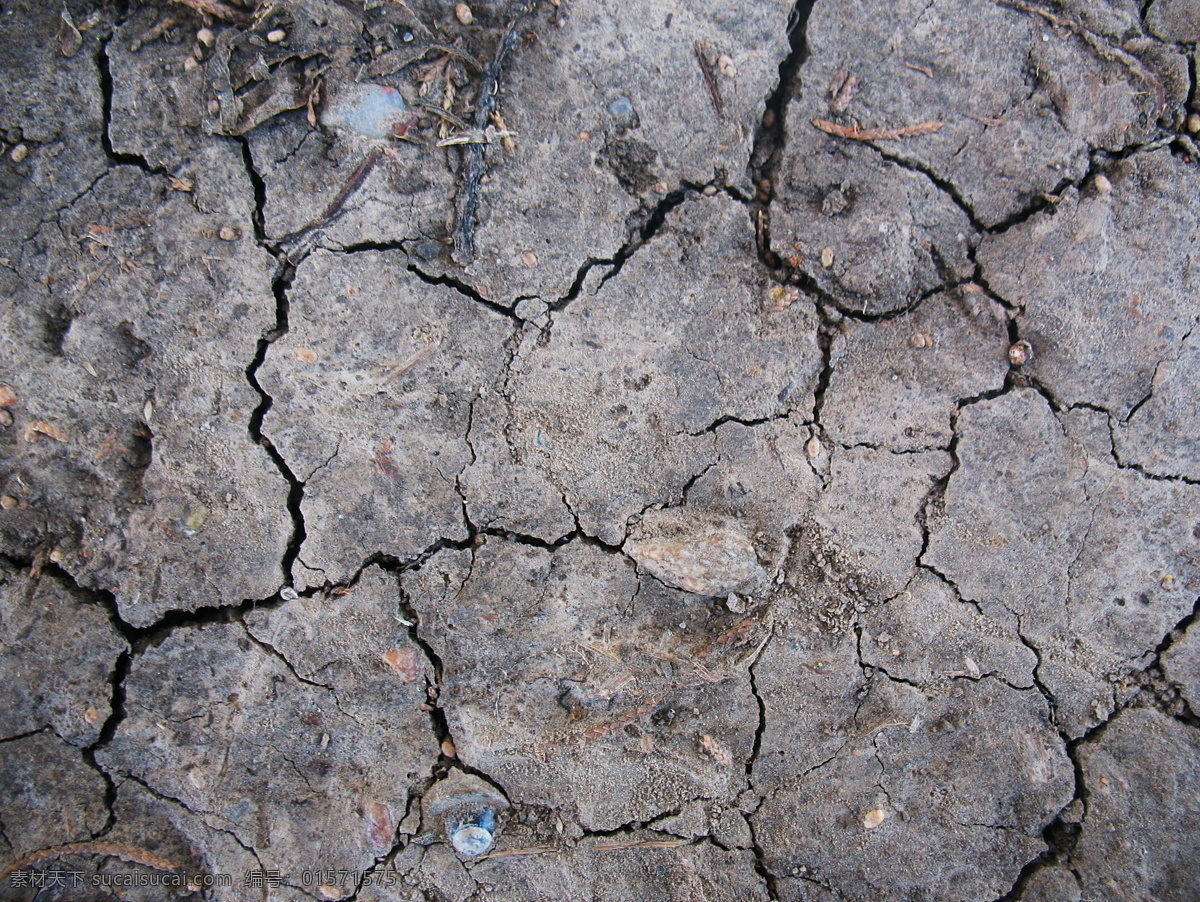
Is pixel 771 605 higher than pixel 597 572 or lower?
higher

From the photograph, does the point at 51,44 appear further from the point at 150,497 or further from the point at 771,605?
the point at 771,605

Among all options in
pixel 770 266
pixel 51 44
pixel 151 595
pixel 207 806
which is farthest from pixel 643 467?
pixel 51 44

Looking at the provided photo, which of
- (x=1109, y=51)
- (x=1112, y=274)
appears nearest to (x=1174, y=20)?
(x=1109, y=51)

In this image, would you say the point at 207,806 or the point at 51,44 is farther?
the point at 207,806

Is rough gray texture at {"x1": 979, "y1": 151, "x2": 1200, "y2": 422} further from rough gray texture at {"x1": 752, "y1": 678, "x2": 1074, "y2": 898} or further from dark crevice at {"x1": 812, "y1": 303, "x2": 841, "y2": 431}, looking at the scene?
rough gray texture at {"x1": 752, "y1": 678, "x2": 1074, "y2": 898}

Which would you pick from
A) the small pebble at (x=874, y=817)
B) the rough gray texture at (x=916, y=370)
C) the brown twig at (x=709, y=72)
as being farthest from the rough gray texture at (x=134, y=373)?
the small pebble at (x=874, y=817)

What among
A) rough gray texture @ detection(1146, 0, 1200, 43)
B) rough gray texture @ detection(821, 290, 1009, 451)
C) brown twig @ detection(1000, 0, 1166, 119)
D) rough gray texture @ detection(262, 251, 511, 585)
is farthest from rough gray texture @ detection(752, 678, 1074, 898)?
rough gray texture @ detection(1146, 0, 1200, 43)
